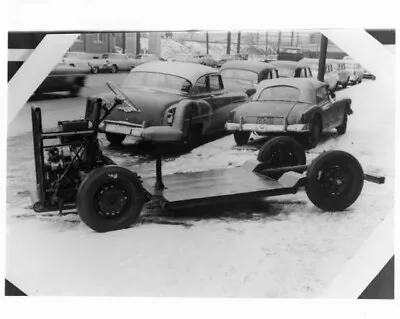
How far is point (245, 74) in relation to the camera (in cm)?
314

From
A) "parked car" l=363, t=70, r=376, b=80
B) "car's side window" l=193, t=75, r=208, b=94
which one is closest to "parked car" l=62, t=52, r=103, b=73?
"car's side window" l=193, t=75, r=208, b=94

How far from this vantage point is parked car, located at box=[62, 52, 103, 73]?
A: 3.00 m

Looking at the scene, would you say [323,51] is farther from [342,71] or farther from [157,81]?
[157,81]

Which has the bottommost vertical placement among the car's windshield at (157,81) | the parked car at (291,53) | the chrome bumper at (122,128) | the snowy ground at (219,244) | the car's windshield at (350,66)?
the snowy ground at (219,244)

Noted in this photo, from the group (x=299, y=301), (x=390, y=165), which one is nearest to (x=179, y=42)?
(x=390, y=165)

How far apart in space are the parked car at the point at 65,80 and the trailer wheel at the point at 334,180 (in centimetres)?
155

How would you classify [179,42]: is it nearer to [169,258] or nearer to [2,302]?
[169,258]

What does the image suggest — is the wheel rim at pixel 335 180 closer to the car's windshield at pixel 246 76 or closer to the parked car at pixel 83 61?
the car's windshield at pixel 246 76

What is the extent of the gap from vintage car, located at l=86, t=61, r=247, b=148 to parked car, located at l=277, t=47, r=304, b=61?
372 mm

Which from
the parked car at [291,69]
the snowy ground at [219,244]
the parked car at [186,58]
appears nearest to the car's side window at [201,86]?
the parked car at [186,58]

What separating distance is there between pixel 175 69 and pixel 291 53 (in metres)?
0.74

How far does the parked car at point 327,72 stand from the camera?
304 centimetres

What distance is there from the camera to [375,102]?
9.95 feet

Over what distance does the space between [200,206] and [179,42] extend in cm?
105
